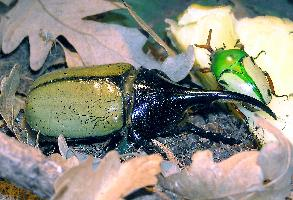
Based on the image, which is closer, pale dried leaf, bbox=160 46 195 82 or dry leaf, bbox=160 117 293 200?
dry leaf, bbox=160 117 293 200

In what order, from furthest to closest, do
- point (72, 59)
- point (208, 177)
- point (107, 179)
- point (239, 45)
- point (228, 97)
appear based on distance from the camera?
1. point (72, 59)
2. point (239, 45)
3. point (228, 97)
4. point (208, 177)
5. point (107, 179)

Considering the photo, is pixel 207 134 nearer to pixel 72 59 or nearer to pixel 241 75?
pixel 241 75

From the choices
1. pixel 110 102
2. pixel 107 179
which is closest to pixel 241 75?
pixel 110 102

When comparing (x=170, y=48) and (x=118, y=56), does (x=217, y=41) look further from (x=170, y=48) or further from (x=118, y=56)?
(x=118, y=56)

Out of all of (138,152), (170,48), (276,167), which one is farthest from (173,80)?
(276,167)

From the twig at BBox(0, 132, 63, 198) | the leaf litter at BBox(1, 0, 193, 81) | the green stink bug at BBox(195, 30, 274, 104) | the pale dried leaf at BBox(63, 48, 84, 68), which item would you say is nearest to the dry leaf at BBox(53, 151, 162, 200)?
the twig at BBox(0, 132, 63, 198)

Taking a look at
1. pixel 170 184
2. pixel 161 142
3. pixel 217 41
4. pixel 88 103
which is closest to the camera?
pixel 170 184

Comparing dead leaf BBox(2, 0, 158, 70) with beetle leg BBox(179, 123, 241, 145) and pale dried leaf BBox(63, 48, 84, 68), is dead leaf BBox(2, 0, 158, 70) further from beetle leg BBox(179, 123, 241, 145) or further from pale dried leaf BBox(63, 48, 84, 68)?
beetle leg BBox(179, 123, 241, 145)
